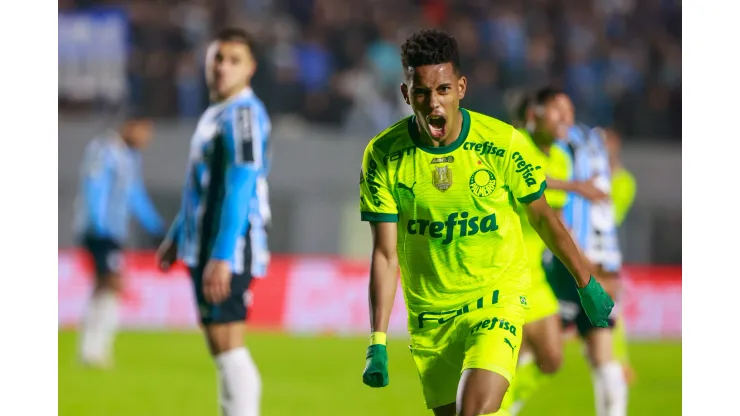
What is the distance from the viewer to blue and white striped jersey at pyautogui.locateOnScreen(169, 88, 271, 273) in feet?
15.3

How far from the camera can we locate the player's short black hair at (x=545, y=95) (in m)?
5.53

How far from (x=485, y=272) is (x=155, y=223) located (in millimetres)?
5378

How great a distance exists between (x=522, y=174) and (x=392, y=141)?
45 cm

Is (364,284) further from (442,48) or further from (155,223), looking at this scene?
(442,48)

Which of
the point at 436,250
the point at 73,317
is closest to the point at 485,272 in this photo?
the point at 436,250

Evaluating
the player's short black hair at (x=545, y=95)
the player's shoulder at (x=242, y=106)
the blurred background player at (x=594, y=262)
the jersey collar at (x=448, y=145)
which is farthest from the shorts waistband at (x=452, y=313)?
the player's short black hair at (x=545, y=95)

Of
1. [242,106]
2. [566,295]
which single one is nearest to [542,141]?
[566,295]

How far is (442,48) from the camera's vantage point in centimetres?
369

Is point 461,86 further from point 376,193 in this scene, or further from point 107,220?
point 107,220

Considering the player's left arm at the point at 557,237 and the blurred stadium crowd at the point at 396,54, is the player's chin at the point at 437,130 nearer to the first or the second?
the player's left arm at the point at 557,237

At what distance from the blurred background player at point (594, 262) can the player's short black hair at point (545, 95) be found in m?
0.03

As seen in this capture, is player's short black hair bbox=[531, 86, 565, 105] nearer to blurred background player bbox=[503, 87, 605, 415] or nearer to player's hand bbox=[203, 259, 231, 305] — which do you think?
blurred background player bbox=[503, 87, 605, 415]

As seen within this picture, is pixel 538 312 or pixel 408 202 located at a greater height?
pixel 408 202

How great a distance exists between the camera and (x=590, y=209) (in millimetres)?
6082
